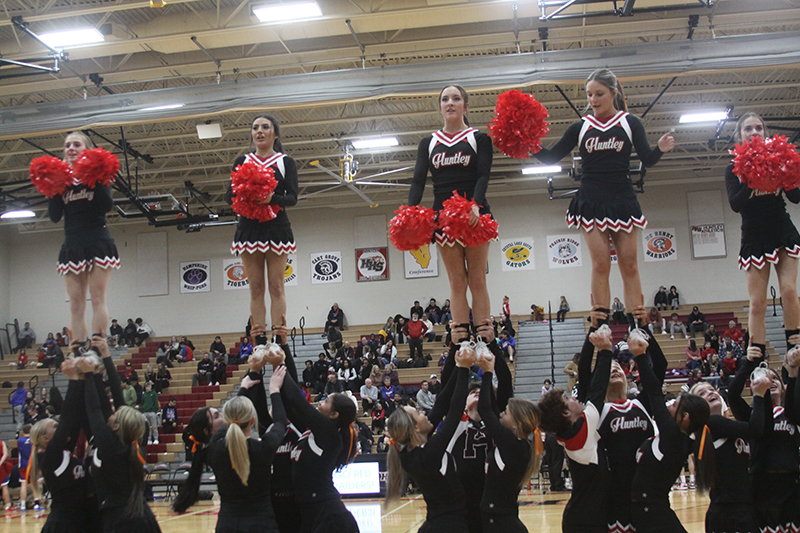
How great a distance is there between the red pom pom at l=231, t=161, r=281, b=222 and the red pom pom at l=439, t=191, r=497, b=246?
47.1 inches

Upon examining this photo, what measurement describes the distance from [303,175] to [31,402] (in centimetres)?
964

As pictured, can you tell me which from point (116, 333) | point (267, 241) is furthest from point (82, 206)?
point (116, 333)

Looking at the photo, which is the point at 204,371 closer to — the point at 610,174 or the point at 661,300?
the point at 661,300

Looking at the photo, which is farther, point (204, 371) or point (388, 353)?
point (204, 371)

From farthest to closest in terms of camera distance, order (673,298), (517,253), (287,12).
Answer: (517,253) < (673,298) < (287,12)

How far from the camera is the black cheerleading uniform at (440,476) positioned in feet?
11.4

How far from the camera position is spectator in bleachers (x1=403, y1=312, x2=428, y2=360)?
18427 mm

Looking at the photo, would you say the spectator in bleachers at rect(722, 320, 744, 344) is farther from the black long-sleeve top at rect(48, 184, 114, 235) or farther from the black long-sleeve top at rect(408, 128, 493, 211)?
the black long-sleeve top at rect(48, 184, 114, 235)

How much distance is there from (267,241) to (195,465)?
1.63 metres

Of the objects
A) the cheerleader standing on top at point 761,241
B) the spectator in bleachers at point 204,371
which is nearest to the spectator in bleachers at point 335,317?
the spectator in bleachers at point 204,371

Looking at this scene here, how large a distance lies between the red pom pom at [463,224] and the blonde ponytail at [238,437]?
152cm

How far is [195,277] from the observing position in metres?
23.7

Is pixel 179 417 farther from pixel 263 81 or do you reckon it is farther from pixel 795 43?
pixel 795 43

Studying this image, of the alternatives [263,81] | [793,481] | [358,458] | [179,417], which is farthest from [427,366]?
[793,481]
